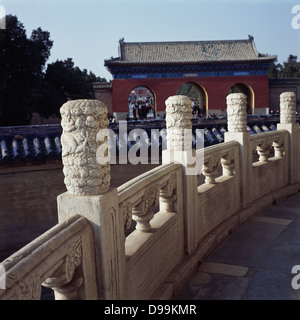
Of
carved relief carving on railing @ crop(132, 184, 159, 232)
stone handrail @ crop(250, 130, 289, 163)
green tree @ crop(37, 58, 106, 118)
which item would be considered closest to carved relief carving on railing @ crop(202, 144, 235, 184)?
stone handrail @ crop(250, 130, 289, 163)

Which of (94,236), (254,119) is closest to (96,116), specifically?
(94,236)

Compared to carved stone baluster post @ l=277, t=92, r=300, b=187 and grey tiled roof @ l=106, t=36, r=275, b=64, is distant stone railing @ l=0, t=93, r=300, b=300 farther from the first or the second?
grey tiled roof @ l=106, t=36, r=275, b=64

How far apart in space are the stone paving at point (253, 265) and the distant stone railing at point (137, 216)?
0.12 metres

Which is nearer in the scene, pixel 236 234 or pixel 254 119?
pixel 236 234

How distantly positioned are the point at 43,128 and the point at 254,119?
5.51 meters

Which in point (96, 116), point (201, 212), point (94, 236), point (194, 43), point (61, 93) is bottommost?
point (201, 212)

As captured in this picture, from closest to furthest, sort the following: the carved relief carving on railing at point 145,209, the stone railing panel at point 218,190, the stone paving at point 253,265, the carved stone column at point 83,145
A: the carved stone column at point 83,145, the carved relief carving on railing at point 145,209, the stone paving at point 253,265, the stone railing panel at point 218,190

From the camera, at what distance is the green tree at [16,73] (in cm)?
1616

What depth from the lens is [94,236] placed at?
1.93 meters

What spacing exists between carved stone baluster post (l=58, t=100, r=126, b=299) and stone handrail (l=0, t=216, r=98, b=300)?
50mm

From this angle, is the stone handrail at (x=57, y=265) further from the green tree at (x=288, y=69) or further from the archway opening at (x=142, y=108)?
the green tree at (x=288, y=69)

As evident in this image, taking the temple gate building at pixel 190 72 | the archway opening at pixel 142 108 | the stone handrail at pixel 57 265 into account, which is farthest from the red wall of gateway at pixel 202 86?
the stone handrail at pixel 57 265

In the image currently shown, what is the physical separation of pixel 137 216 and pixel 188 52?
75.2ft
